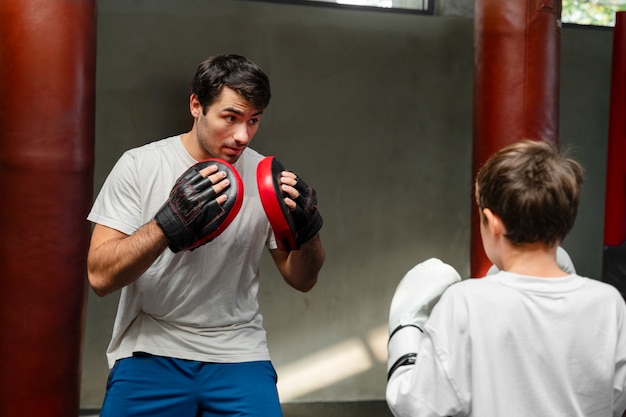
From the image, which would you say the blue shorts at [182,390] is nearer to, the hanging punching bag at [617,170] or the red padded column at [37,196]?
the red padded column at [37,196]

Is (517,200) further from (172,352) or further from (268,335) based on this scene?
(268,335)

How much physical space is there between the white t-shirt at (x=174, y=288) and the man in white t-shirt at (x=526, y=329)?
735 mm

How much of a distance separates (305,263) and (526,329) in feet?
2.92

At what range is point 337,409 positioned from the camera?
403 centimetres

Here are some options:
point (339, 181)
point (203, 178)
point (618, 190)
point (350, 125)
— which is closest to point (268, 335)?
point (339, 181)

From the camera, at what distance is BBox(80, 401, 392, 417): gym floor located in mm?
3932

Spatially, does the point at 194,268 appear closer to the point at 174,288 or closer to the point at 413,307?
the point at 174,288

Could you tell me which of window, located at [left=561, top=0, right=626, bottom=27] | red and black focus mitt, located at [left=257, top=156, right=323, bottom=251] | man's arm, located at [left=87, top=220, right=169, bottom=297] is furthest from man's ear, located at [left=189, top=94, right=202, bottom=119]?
window, located at [left=561, top=0, right=626, bottom=27]

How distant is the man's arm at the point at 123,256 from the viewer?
5.59 ft

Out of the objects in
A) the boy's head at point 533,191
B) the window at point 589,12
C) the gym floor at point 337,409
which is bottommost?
the gym floor at point 337,409

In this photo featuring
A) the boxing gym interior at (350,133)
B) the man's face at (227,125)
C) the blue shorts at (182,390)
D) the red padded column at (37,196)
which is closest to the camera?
the blue shorts at (182,390)

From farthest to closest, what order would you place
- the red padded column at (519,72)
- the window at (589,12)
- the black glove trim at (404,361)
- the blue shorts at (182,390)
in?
the window at (589,12) → the red padded column at (519,72) → the blue shorts at (182,390) → the black glove trim at (404,361)

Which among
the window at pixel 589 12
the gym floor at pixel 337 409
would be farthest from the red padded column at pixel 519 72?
the window at pixel 589 12

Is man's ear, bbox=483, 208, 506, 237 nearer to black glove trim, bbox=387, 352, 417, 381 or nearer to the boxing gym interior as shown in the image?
black glove trim, bbox=387, 352, 417, 381
